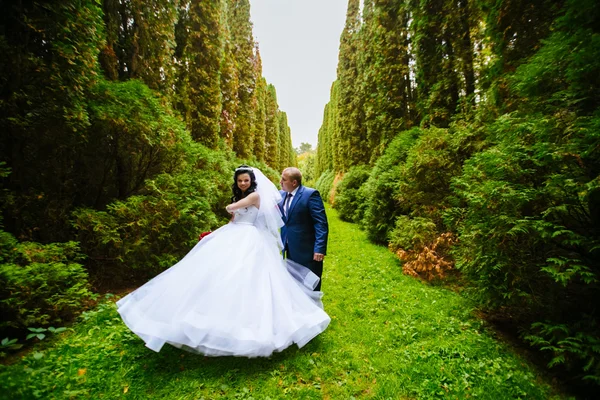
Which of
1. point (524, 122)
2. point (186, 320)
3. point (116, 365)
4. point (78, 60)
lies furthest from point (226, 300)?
point (524, 122)

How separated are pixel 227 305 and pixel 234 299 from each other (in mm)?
98

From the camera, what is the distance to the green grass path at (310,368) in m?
2.43

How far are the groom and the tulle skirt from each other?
1.38ft

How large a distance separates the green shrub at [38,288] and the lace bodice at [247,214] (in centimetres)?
231

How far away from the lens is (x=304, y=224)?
3.68 metres

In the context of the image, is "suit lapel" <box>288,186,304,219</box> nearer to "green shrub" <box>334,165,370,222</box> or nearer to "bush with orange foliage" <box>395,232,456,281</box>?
"bush with orange foliage" <box>395,232,456,281</box>

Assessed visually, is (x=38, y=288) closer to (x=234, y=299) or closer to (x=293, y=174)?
(x=234, y=299)

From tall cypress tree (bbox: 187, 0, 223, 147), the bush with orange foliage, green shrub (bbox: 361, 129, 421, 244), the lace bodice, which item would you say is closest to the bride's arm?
the lace bodice

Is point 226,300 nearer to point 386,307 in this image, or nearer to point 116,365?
point 116,365

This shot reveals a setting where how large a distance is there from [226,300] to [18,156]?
370 centimetres

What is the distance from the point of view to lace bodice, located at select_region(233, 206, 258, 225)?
364 cm

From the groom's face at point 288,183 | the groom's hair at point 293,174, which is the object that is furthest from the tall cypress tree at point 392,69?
the groom's face at point 288,183

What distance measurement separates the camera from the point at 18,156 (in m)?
3.36

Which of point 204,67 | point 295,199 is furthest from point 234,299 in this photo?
point 204,67
